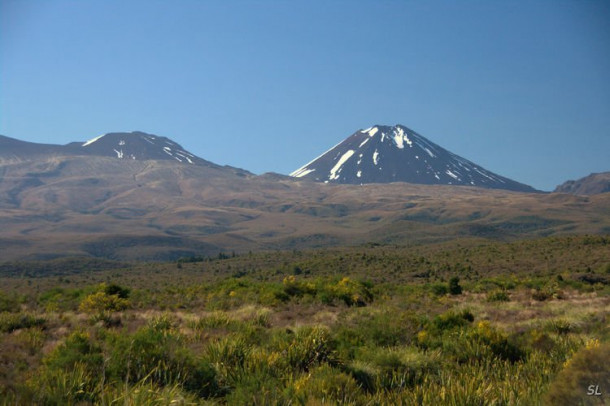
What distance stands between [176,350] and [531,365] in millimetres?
5695

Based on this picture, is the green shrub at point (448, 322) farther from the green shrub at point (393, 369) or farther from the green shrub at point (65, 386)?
the green shrub at point (65, 386)

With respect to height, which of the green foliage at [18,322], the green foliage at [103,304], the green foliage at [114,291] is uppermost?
the green foliage at [18,322]

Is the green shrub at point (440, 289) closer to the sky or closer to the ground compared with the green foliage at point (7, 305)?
closer to the sky

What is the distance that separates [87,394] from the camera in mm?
6328

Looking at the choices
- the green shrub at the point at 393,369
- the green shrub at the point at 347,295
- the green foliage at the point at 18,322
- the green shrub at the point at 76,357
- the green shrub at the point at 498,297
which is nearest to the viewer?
the green shrub at the point at 76,357

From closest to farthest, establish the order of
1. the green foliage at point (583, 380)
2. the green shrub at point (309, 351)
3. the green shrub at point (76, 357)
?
the green foliage at point (583, 380) → the green shrub at point (76, 357) → the green shrub at point (309, 351)

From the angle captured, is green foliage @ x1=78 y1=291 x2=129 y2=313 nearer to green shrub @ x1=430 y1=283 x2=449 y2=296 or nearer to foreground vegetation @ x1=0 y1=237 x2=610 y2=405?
foreground vegetation @ x1=0 y1=237 x2=610 y2=405

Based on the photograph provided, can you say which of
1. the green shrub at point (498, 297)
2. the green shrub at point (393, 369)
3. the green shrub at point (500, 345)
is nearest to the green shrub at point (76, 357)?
the green shrub at point (393, 369)

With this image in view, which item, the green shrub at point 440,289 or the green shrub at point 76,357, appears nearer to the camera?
the green shrub at point 76,357

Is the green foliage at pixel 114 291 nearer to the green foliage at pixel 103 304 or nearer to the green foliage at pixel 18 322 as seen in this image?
the green foliage at pixel 103 304

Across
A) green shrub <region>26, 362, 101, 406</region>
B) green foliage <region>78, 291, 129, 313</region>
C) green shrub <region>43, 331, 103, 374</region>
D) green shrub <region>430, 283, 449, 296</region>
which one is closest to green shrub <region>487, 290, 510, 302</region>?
green shrub <region>430, 283, 449, 296</region>

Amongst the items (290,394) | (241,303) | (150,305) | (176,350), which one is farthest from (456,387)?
(150,305)

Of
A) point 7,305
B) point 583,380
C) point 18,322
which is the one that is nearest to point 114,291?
point 7,305

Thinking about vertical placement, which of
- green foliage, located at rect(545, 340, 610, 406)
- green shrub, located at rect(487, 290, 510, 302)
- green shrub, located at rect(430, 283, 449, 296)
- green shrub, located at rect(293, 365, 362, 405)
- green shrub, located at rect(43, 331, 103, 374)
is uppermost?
green foliage, located at rect(545, 340, 610, 406)
